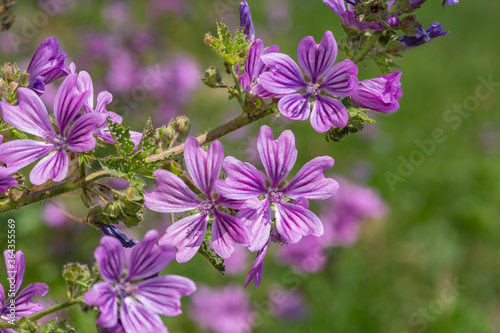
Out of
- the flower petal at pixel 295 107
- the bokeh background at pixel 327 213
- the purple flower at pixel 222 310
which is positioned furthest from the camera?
the bokeh background at pixel 327 213

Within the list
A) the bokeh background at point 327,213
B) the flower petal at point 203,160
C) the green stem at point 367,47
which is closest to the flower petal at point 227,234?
the flower petal at point 203,160

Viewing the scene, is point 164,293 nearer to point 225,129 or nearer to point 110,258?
point 110,258

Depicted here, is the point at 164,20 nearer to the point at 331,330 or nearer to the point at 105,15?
the point at 105,15

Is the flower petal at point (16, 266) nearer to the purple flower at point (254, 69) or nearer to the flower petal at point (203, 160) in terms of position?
the flower petal at point (203, 160)

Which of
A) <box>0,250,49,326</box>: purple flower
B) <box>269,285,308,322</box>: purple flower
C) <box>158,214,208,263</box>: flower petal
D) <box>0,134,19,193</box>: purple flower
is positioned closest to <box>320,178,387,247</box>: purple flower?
<box>269,285,308,322</box>: purple flower

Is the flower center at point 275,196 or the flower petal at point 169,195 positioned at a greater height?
the flower petal at point 169,195

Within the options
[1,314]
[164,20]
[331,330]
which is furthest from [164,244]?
[164,20]

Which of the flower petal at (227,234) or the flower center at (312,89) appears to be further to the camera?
the flower center at (312,89)

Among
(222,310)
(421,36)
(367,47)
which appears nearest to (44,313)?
(367,47)
